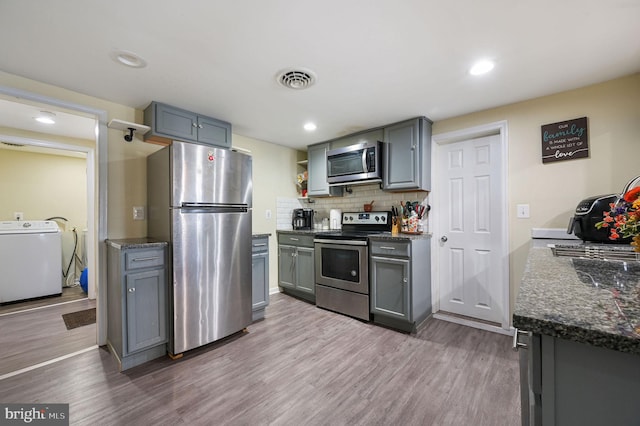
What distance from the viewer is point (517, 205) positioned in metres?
2.46

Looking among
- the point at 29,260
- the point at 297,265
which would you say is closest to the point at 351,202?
the point at 297,265

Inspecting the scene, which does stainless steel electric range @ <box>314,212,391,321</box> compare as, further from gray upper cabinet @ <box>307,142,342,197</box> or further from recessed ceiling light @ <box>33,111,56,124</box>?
recessed ceiling light @ <box>33,111,56,124</box>

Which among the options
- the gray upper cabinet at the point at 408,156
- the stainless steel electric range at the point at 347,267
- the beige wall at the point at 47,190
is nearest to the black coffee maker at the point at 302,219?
the stainless steel electric range at the point at 347,267

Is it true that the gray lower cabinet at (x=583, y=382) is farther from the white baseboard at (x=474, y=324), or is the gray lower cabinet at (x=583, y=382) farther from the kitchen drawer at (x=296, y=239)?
the kitchen drawer at (x=296, y=239)

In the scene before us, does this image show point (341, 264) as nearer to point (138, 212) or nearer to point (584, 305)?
point (138, 212)

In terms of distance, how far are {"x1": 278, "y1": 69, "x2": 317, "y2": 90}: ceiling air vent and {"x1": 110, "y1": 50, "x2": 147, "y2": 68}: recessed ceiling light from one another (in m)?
0.95

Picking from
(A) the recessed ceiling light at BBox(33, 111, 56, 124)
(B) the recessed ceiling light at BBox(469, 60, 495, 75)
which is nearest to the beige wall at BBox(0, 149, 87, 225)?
(A) the recessed ceiling light at BBox(33, 111, 56, 124)

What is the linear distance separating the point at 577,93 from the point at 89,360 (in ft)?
15.0

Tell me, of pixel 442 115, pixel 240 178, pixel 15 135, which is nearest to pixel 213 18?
pixel 240 178

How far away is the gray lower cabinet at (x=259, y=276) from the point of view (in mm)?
2844

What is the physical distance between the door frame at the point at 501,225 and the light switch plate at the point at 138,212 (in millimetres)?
3069

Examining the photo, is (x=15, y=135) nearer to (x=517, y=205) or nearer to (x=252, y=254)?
(x=252, y=254)

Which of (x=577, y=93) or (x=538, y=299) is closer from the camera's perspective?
(x=538, y=299)

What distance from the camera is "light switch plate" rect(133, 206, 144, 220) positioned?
2572 millimetres
